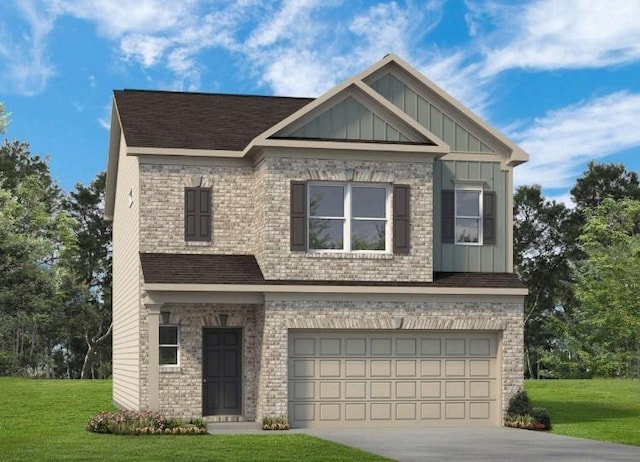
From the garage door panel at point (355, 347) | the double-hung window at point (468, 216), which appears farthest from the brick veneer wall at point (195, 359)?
the double-hung window at point (468, 216)

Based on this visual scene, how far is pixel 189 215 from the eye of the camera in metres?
27.7

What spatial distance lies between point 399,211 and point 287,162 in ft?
10.3

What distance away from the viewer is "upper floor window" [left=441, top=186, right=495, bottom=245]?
2895 cm

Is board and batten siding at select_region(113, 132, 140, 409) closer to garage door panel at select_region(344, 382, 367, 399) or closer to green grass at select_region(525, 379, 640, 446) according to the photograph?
garage door panel at select_region(344, 382, 367, 399)

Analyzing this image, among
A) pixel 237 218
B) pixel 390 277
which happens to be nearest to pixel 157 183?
pixel 237 218

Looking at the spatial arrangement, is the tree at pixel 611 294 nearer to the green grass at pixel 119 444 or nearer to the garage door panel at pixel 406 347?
the garage door panel at pixel 406 347

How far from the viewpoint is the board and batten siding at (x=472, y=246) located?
1126 inches

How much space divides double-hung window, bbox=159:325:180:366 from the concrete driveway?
4.00m

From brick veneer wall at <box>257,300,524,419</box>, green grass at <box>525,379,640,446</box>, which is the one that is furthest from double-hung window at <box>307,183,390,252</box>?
green grass at <box>525,379,640,446</box>

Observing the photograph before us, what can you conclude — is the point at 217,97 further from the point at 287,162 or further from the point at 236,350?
the point at 236,350

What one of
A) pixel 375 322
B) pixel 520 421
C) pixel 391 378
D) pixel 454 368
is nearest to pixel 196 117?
pixel 375 322

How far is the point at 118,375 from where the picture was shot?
108 feet

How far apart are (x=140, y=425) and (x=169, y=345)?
2989 mm

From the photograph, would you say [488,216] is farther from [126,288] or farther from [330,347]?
[126,288]
